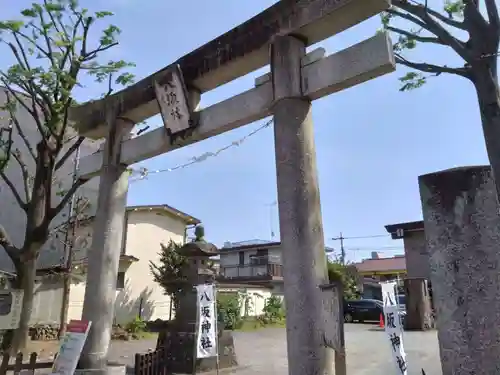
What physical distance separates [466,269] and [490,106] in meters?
7.71

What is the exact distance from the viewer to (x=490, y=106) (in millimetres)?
9219

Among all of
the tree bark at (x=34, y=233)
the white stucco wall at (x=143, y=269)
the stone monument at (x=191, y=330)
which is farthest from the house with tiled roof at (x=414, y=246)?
the tree bark at (x=34, y=233)

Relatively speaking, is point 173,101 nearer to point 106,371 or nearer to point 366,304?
point 106,371

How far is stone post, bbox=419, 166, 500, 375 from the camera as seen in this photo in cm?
298

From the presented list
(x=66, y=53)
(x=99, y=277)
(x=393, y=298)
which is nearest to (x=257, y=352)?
(x=393, y=298)

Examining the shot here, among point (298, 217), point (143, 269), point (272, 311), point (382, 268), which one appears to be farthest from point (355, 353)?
point (382, 268)

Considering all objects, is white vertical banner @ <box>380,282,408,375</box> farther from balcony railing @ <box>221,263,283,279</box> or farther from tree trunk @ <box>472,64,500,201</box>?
balcony railing @ <box>221,263,283,279</box>

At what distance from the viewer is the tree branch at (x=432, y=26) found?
9781 mm

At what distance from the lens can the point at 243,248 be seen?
3409cm

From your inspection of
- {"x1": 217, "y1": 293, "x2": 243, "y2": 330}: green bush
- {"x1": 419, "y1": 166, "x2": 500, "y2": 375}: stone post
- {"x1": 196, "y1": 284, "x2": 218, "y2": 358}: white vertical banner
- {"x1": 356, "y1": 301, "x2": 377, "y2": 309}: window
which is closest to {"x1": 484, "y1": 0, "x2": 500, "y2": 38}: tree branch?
{"x1": 419, "y1": 166, "x2": 500, "y2": 375}: stone post

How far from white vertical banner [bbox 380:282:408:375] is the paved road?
2.92m

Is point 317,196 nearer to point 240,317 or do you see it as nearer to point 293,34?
point 293,34

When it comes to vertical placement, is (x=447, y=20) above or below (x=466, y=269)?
above

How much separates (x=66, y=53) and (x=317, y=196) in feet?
28.8
